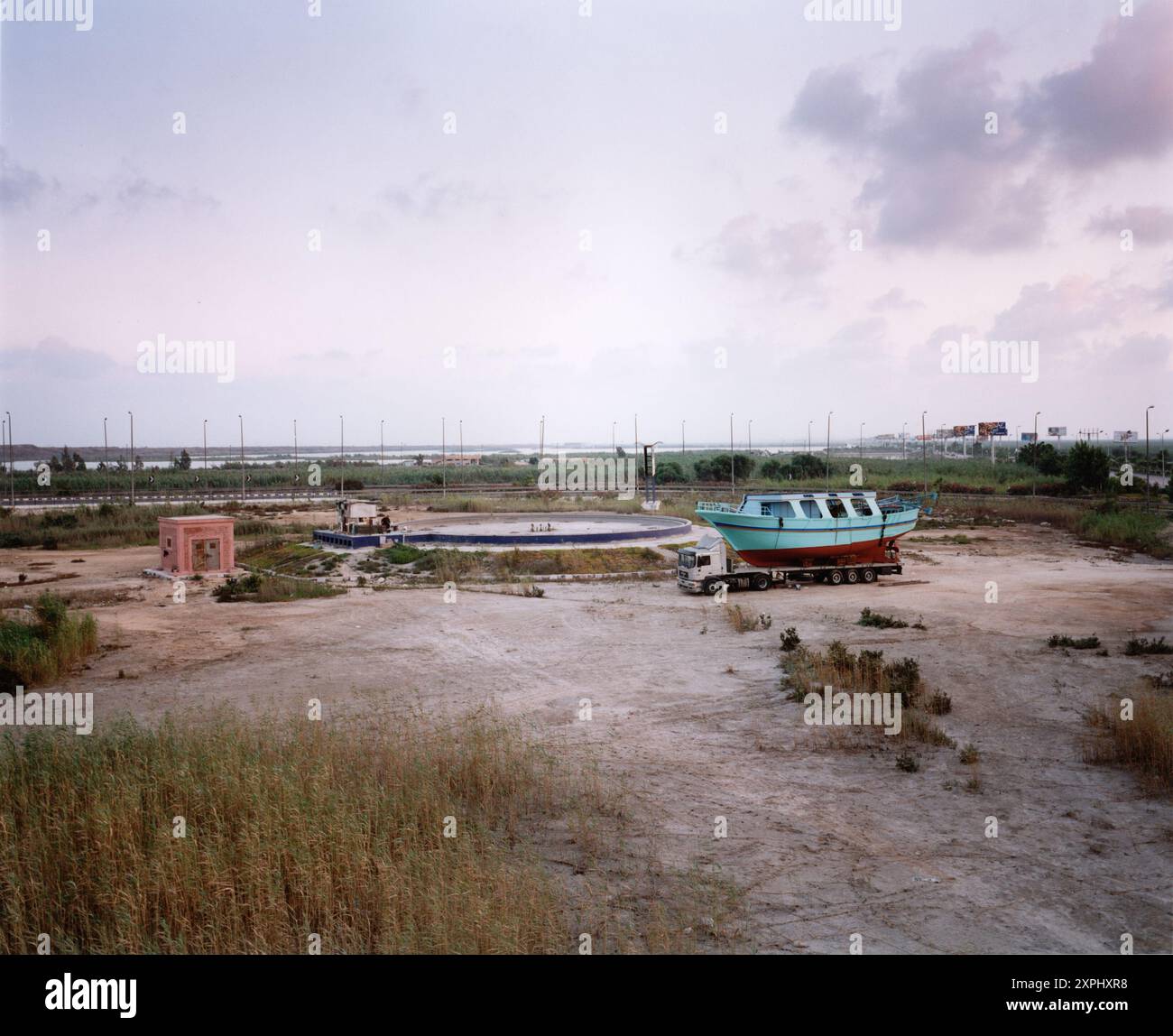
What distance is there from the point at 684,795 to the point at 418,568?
675 inches

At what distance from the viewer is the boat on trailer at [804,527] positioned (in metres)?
22.1

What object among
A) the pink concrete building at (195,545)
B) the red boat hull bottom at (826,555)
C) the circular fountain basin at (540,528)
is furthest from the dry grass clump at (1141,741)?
the pink concrete building at (195,545)

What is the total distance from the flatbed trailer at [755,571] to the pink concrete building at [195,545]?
42.1ft

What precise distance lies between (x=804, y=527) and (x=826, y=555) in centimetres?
124

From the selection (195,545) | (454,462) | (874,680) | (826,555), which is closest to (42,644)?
(195,545)

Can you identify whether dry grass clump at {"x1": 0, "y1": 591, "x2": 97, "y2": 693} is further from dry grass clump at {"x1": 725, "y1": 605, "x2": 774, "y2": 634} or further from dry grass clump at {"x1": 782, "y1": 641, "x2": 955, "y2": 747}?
dry grass clump at {"x1": 725, "y1": 605, "x2": 774, "y2": 634}

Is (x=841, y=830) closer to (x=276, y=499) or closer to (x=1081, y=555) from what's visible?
(x=1081, y=555)

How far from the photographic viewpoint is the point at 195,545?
79.6ft

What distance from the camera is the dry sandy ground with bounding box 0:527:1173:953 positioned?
246 inches

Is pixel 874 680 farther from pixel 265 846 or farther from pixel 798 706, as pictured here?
pixel 265 846

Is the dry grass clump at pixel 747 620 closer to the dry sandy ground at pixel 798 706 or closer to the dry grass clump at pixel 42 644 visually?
the dry sandy ground at pixel 798 706
